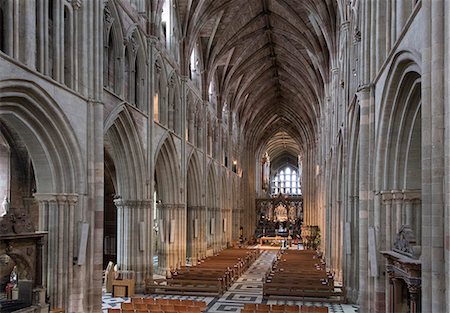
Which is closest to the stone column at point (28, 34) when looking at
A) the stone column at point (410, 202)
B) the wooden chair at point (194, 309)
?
the wooden chair at point (194, 309)

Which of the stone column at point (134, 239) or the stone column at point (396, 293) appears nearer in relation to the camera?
the stone column at point (396, 293)

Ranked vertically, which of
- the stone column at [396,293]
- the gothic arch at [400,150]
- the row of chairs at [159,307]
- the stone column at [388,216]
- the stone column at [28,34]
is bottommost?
the row of chairs at [159,307]

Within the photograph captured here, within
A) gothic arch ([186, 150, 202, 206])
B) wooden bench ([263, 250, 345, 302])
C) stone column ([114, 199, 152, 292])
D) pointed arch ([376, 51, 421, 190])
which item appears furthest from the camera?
gothic arch ([186, 150, 202, 206])

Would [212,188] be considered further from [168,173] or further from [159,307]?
[159,307]

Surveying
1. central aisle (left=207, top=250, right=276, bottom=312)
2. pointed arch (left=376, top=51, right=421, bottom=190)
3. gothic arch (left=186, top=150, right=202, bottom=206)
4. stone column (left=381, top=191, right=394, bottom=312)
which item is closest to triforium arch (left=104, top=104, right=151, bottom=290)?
central aisle (left=207, top=250, right=276, bottom=312)

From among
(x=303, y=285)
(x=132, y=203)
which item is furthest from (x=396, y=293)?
(x=132, y=203)

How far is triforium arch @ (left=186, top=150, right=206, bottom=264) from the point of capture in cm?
3509

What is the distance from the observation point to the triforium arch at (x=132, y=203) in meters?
22.9

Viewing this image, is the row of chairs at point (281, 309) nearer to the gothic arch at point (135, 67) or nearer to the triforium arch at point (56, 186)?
the triforium arch at point (56, 186)

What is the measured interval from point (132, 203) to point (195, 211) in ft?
40.9

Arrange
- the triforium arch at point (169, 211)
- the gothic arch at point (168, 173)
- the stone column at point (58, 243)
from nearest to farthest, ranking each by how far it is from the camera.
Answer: the stone column at point (58, 243) → the gothic arch at point (168, 173) → the triforium arch at point (169, 211)

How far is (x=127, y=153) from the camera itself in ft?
75.3

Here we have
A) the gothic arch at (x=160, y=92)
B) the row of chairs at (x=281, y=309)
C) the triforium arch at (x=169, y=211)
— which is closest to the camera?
the row of chairs at (x=281, y=309)

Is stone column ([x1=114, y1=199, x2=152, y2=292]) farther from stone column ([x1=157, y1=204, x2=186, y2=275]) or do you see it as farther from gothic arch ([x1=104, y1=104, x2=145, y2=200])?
stone column ([x1=157, y1=204, x2=186, y2=275])
